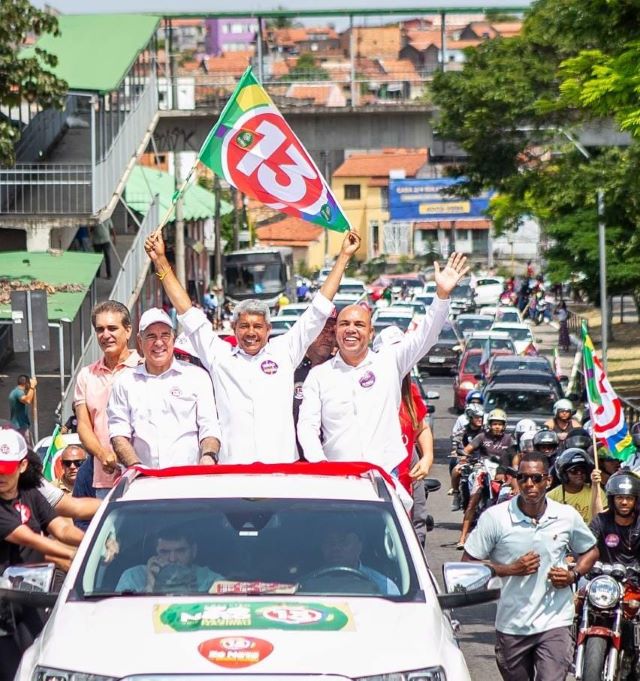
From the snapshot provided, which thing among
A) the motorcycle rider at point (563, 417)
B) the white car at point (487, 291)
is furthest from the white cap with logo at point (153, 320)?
the white car at point (487, 291)

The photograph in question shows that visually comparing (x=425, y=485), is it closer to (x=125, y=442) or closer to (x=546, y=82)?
(x=125, y=442)

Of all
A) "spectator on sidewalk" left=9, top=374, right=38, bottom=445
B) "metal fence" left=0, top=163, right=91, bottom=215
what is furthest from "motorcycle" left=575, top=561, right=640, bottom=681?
"metal fence" left=0, top=163, right=91, bottom=215

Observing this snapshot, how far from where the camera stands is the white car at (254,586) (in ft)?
19.4

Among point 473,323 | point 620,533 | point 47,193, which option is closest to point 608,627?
point 620,533

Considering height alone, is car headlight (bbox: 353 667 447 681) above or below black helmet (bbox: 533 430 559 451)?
above

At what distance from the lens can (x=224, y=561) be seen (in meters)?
6.88

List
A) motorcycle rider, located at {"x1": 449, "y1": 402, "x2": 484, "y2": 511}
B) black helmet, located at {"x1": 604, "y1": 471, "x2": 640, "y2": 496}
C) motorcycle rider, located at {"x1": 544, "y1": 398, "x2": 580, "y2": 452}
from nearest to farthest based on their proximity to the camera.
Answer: black helmet, located at {"x1": 604, "y1": 471, "x2": 640, "y2": 496}, motorcycle rider, located at {"x1": 544, "y1": 398, "x2": 580, "y2": 452}, motorcycle rider, located at {"x1": 449, "y1": 402, "x2": 484, "y2": 511}

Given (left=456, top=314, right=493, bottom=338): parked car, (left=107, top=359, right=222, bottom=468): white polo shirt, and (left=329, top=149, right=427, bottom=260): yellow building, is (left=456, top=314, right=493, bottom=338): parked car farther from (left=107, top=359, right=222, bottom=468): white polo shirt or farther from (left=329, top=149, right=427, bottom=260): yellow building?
(left=329, top=149, right=427, bottom=260): yellow building

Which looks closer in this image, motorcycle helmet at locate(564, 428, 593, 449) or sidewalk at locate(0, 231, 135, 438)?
motorcycle helmet at locate(564, 428, 593, 449)

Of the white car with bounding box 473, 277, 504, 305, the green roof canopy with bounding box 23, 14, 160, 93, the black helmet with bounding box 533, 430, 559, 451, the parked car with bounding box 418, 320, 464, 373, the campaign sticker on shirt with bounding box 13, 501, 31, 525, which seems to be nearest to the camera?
the campaign sticker on shirt with bounding box 13, 501, 31, 525

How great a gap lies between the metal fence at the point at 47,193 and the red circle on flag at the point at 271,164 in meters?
24.9

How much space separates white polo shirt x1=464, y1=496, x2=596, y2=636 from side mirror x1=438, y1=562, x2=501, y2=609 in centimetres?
210

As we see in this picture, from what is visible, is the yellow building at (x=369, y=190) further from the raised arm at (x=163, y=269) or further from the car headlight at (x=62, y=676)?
the car headlight at (x=62, y=676)

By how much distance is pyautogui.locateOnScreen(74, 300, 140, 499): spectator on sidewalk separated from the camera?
9891 mm
